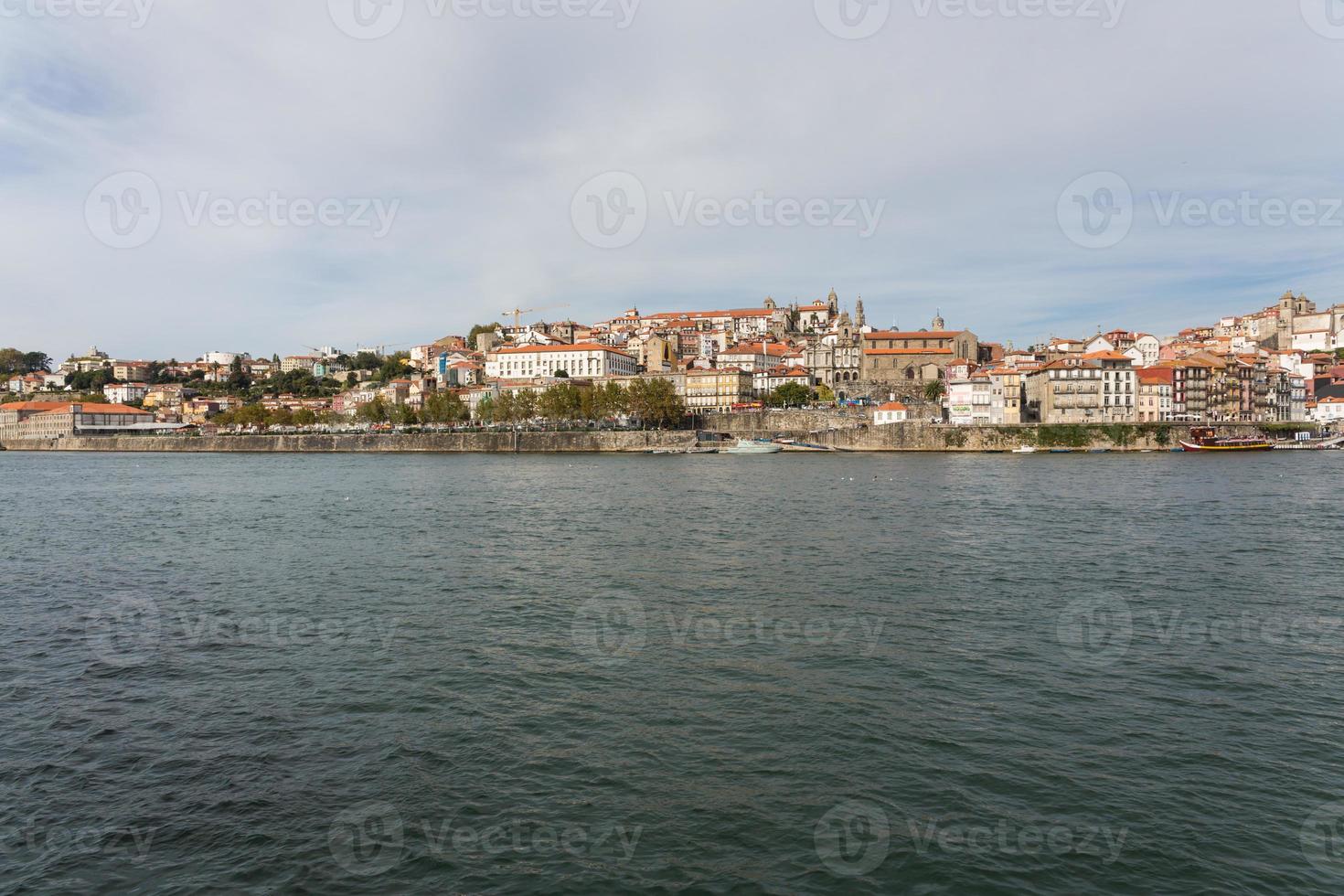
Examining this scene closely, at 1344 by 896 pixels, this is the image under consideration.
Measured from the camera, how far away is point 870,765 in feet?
23.9

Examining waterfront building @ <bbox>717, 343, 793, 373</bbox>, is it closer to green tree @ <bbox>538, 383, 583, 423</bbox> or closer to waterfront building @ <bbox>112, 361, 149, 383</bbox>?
green tree @ <bbox>538, 383, 583, 423</bbox>

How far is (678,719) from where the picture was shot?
27.6 ft

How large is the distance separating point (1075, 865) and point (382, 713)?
6.65 m

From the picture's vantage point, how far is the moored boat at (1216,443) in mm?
64188

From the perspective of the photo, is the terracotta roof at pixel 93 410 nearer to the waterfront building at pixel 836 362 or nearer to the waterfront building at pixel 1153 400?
the waterfront building at pixel 836 362

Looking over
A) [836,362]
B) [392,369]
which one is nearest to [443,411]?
[836,362]

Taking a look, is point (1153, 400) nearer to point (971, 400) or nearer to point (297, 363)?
point (971, 400)

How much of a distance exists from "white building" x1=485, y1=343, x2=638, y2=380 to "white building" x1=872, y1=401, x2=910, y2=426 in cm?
4596

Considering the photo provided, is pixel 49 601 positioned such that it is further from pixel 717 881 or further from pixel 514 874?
pixel 717 881

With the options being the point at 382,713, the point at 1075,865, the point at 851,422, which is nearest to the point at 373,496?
the point at 382,713

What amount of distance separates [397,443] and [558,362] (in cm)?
3402

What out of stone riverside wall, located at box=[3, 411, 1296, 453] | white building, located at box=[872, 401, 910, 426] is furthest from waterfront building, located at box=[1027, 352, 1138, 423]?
white building, located at box=[872, 401, 910, 426]

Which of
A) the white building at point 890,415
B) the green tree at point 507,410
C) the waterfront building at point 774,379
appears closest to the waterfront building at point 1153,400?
the white building at point 890,415

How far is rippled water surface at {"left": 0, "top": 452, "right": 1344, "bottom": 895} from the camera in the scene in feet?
19.3
